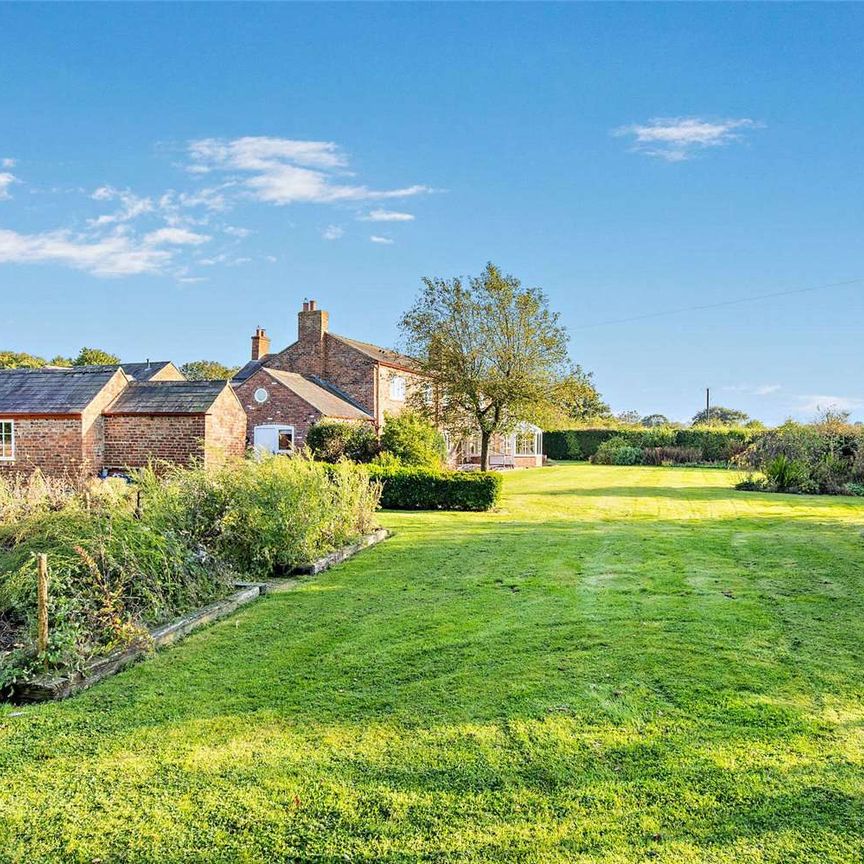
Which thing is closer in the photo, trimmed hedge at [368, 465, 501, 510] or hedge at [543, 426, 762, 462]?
trimmed hedge at [368, 465, 501, 510]

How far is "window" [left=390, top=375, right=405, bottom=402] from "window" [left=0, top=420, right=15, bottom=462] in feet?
56.6

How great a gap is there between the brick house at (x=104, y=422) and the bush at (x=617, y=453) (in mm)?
25484

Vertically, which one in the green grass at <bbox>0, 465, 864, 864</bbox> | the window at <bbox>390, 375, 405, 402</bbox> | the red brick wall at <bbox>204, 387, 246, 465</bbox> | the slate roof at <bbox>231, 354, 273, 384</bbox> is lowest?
the green grass at <bbox>0, 465, 864, 864</bbox>

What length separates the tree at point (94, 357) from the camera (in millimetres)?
61531

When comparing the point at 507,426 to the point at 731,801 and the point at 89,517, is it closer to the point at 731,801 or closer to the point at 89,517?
the point at 89,517

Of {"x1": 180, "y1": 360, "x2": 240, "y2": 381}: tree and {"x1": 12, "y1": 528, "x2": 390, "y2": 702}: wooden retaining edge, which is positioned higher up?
{"x1": 180, "y1": 360, "x2": 240, "y2": 381}: tree

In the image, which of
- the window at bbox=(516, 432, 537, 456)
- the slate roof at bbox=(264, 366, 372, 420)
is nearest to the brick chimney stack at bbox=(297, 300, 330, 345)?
the slate roof at bbox=(264, 366, 372, 420)

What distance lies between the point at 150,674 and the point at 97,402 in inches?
906

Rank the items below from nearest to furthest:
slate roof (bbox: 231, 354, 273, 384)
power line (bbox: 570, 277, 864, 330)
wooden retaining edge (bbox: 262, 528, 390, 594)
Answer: wooden retaining edge (bbox: 262, 528, 390, 594) → power line (bbox: 570, 277, 864, 330) → slate roof (bbox: 231, 354, 273, 384)

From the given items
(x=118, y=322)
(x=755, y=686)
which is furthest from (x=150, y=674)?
(x=118, y=322)

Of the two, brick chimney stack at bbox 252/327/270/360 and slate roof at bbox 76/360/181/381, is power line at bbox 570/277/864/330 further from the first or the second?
slate roof at bbox 76/360/181/381

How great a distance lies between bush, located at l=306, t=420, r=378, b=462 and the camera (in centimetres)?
2438

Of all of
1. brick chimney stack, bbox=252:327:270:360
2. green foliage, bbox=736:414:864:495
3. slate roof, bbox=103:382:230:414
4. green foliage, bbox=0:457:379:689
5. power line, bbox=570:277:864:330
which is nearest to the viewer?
green foliage, bbox=0:457:379:689

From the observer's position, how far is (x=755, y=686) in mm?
4586
